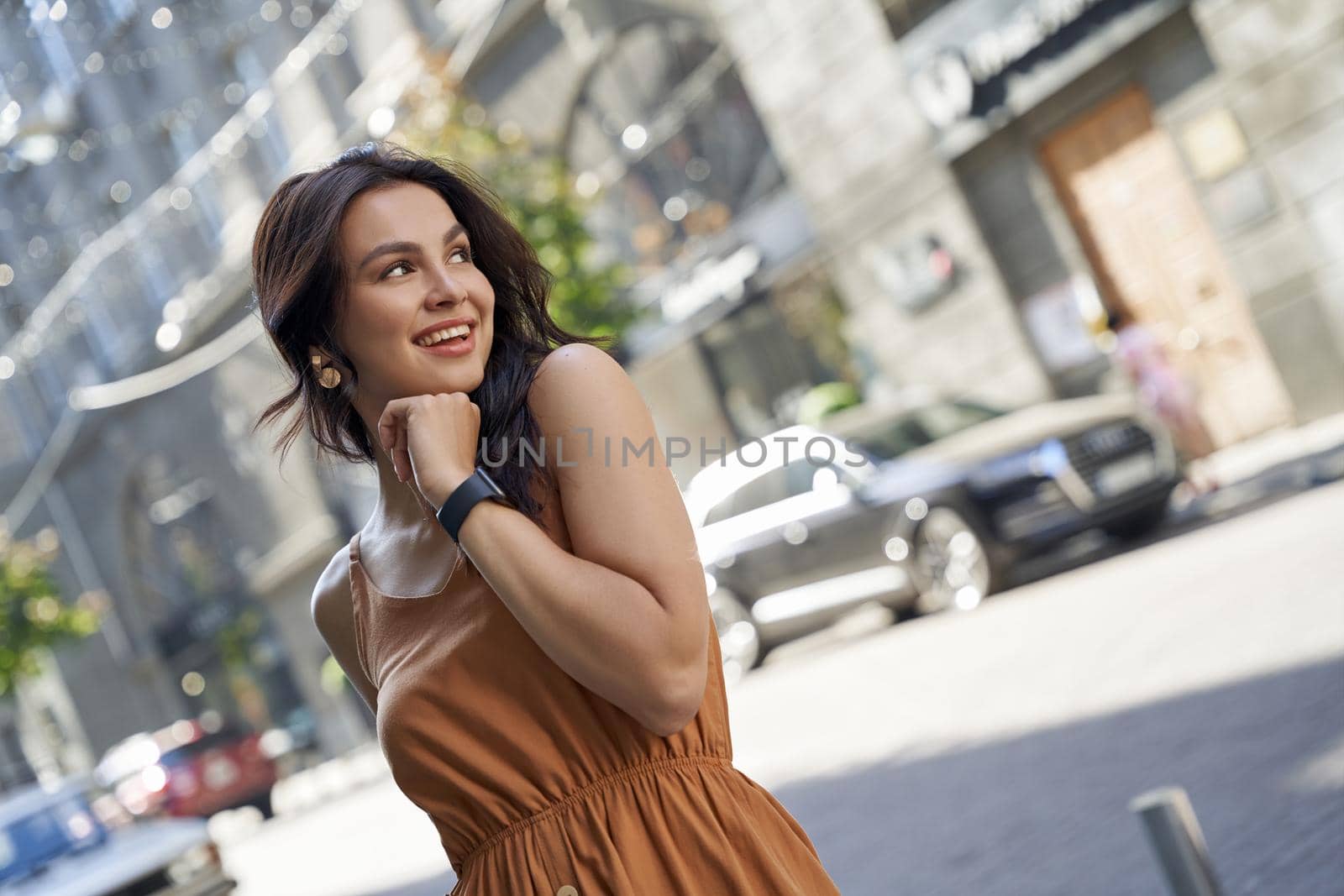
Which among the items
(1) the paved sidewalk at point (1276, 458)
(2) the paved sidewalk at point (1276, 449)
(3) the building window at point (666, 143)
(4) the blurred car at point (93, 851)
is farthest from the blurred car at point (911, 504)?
(3) the building window at point (666, 143)

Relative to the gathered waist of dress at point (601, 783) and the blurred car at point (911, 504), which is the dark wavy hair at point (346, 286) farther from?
the blurred car at point (911, 504)

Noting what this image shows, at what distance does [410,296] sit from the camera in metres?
2.18

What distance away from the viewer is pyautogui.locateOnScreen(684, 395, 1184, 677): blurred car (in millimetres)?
11109

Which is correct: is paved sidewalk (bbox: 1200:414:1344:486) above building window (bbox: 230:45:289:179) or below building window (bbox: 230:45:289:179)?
below

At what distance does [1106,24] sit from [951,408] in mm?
4031

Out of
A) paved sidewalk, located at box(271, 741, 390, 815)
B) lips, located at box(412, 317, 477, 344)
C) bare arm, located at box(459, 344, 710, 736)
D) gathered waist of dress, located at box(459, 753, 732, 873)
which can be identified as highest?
lips, located at box(412, 317, 477, 344)

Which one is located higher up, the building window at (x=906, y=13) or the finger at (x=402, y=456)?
the building window at (x=906, y=13)

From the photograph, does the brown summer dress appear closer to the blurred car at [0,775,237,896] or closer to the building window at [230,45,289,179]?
the blurred car at [0,775,237,896]

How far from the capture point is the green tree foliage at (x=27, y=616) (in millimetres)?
27344

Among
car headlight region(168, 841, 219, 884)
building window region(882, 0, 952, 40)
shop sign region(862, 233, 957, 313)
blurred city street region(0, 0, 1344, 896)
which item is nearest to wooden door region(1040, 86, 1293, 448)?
blurred city street region(0, 0, 1344, 896)

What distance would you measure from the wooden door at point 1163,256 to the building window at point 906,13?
1.87 metres

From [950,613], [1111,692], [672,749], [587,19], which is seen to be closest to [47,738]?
[587,19]

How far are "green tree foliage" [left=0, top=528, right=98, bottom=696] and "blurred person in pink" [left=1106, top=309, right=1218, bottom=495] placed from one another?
68.7 ft

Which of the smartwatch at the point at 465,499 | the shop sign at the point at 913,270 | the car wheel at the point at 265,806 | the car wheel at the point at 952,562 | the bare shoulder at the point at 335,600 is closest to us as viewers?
→ the smartwatch at the point at 465,499
